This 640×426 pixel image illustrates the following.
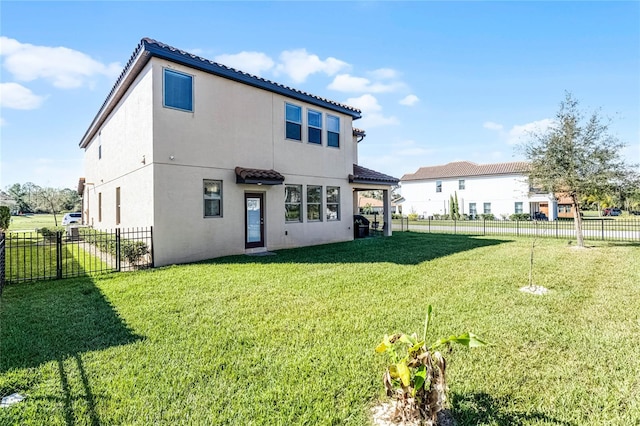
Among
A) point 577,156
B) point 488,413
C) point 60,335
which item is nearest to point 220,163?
point 60,335

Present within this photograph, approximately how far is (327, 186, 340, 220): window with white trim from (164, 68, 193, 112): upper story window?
7171 millimetres

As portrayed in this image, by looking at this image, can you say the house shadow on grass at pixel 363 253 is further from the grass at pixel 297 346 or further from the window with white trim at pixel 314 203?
the grass at pixel 297 346

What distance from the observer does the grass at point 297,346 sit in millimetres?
2977

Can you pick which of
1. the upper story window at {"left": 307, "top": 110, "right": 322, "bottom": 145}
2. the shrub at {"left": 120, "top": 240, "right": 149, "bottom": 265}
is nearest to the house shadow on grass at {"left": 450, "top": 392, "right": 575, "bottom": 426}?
the shrub at {"left": 120, "top": 240, "right": 149, "bottom": 265}

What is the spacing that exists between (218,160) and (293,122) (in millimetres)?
4086

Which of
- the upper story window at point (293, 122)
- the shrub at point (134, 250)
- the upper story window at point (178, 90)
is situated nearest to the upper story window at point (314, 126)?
the upper story window at point (293, 122)

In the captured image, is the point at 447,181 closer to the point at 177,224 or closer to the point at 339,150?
the point at 339,150

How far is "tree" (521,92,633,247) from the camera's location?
12320 mm

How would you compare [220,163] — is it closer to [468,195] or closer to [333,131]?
[333,131]

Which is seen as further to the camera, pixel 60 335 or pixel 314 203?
pixel 314 203

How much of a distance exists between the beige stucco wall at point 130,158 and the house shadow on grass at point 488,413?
31.8 feet

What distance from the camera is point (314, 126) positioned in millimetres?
14617

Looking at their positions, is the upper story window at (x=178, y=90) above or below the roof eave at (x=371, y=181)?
above

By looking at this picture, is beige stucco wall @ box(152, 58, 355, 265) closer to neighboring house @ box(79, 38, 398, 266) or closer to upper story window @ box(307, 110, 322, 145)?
neighboring house @ box(79, 38, 398, 266)
